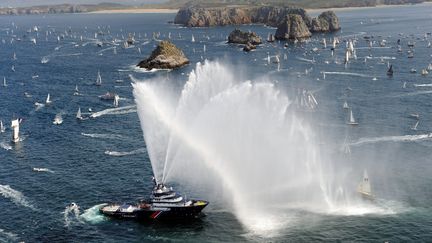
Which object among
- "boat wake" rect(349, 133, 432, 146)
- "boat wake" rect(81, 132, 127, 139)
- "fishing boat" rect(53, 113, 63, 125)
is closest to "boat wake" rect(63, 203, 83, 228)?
"boat wake" rect(81, 132, 127, 139)

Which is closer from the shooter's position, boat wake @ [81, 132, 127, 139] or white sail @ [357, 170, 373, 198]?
white sail @ [357, 170, 373, 198]

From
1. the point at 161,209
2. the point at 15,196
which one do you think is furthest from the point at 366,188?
the point at 15,196

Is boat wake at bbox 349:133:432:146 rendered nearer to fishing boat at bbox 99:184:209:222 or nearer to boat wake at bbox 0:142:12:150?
fishing boat at bbox 99:184:209:222

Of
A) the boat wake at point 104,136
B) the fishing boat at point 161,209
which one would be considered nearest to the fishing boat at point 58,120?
the boat wake at point 104,136

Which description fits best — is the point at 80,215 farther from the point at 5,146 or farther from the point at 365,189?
the point at 365,189

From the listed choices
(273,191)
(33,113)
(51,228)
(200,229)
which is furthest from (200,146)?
(33,113)
